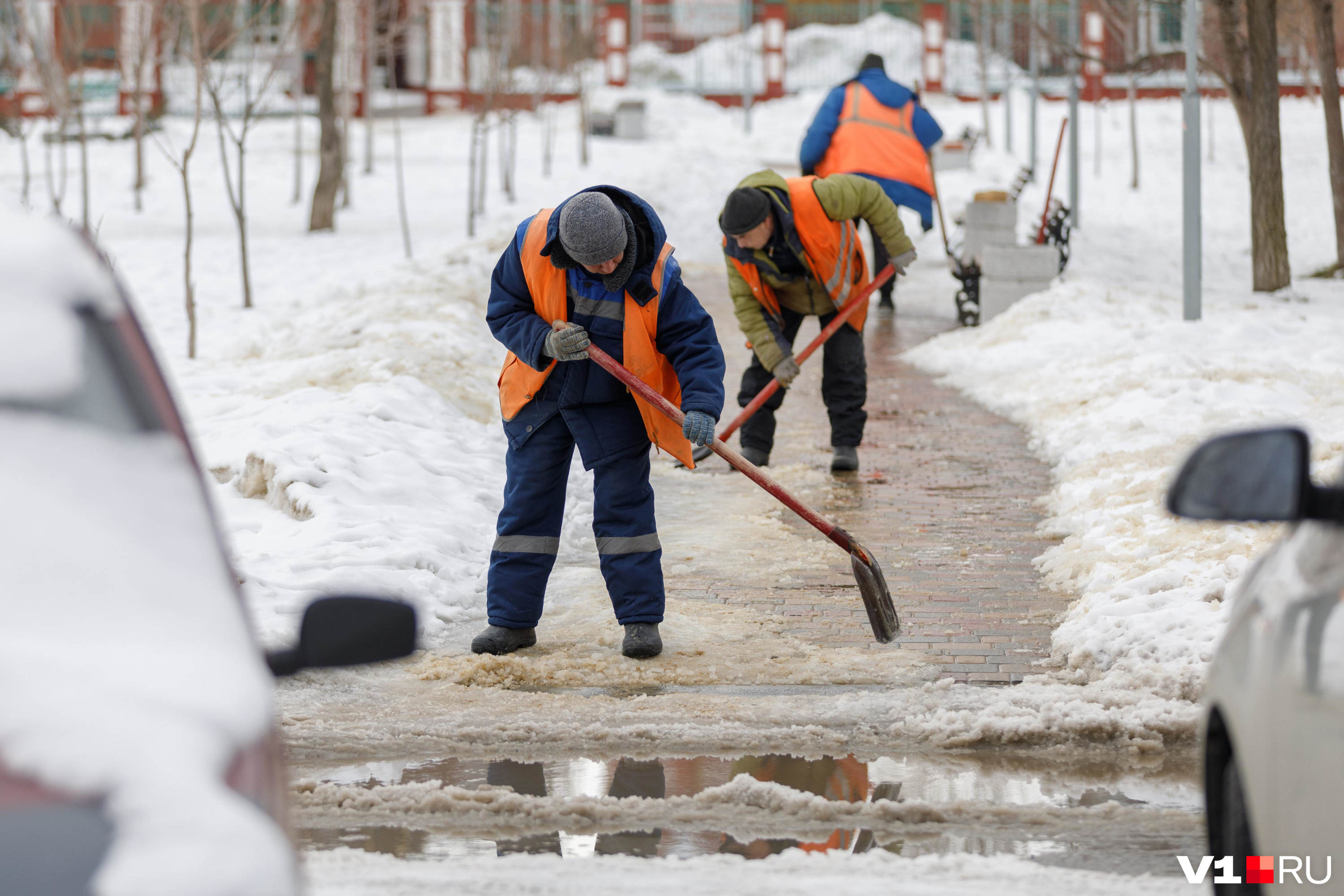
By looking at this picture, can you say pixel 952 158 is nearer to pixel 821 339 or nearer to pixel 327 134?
pixel 327 134

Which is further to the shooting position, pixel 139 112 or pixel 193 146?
pixel 139 112

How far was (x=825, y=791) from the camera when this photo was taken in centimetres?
372

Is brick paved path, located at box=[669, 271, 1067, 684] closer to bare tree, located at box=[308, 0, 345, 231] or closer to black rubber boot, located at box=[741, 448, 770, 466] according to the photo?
black rubber boot, located at box=[741, 448, 770, 466]

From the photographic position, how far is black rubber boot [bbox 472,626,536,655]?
496 cm

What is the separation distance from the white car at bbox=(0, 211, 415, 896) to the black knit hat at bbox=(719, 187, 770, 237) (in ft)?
17.0

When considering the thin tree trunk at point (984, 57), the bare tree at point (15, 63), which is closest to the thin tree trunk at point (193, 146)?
the bare tree at point (15, 63)

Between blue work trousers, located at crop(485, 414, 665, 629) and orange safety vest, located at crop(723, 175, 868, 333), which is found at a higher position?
orange safety vest, located at crop(723, 175, 868, 333)

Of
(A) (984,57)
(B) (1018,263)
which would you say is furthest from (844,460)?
(A) (984,57)

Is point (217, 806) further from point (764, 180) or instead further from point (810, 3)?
point (810, 3)

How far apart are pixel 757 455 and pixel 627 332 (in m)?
3.08

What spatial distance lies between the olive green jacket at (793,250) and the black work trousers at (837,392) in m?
0.18

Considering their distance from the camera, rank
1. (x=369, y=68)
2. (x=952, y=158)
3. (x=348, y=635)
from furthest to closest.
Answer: (x=369, y=68), (x=952, y=158), (x=348, y=635)

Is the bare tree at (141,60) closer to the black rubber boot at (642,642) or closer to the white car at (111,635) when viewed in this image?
the black rubber boot at (642,642)

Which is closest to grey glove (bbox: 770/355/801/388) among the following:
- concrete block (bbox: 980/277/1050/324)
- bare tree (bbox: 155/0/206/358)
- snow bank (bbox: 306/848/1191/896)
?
snow bank (bbox: 306/848/1191/896)
